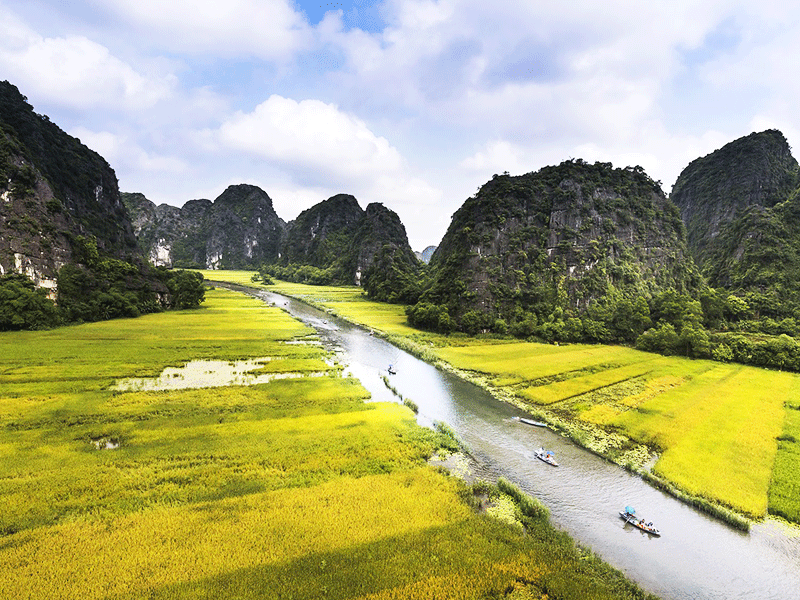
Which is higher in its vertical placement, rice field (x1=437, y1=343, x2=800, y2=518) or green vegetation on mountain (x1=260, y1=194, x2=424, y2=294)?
green vegetation on mountain (x1=260, y1=194, x2=424, y2=294)

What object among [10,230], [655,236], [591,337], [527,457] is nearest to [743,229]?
[655,236]

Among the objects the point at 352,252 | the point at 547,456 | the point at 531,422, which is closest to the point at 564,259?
the point at 531,422

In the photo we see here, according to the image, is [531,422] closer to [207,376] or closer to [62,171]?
[207,376]

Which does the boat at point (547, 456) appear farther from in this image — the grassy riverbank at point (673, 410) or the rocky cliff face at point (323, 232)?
the rocky cliff face at point (323, 232)

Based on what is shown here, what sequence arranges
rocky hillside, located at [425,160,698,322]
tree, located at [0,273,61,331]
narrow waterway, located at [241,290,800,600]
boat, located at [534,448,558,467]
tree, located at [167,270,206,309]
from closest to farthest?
narrow waterway, located at [241,290,800,600]
boat, located at [534,448,558,467]
tree, located at [0,273,61,331]
rocky hillside, located at [425,160,698,322]
tree, located at [167,270,206,309]

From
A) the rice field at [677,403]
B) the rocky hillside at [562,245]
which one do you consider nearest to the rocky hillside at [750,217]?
the rocky hillside at [562,245]

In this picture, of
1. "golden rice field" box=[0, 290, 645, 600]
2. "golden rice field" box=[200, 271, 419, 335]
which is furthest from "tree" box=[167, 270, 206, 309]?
"golden rice field" box=[0, 290, 645, 600]

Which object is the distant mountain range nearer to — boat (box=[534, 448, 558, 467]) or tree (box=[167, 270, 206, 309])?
tree (box=[167, 270, 206, 309])
